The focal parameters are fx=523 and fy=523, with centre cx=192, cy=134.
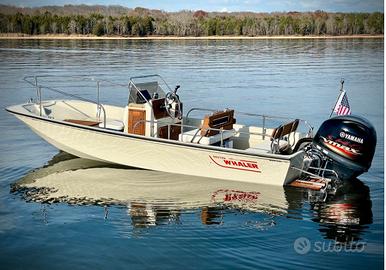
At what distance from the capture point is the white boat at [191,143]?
7590 mm

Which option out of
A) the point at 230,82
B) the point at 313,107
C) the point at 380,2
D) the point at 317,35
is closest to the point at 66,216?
the point at 380,2

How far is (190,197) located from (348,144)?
235 cm

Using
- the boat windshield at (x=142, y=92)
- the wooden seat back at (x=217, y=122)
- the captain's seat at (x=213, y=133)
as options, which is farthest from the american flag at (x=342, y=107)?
the boat windshield at (x=142, y=92)

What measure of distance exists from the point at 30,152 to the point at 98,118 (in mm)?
1468

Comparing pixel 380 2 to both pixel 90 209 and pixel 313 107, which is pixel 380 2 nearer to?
pixel 90 209

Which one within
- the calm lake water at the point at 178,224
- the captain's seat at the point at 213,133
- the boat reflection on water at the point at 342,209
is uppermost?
the captain's seat at the point at 213,133

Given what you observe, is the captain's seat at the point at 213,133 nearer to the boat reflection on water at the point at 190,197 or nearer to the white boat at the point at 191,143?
the white boat at the point at 191,143

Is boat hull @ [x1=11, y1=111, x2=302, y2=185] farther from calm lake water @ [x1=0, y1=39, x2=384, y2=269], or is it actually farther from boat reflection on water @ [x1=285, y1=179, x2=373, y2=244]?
boat reflection on water @ [x1=285, y1=179, x2=373, y2=244]

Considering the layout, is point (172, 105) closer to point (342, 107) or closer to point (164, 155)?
point (164, 155)

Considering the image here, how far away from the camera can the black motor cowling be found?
7234 mm

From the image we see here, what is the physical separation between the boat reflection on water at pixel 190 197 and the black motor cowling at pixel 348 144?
0.46 meters

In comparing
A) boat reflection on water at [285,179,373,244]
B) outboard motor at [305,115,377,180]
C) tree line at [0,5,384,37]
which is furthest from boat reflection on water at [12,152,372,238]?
tree line at [0,5,384,37]

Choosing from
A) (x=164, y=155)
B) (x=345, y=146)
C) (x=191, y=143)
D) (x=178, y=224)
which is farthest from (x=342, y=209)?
(x=164, y=155)

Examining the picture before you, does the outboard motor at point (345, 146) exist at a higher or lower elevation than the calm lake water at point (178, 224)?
higher
